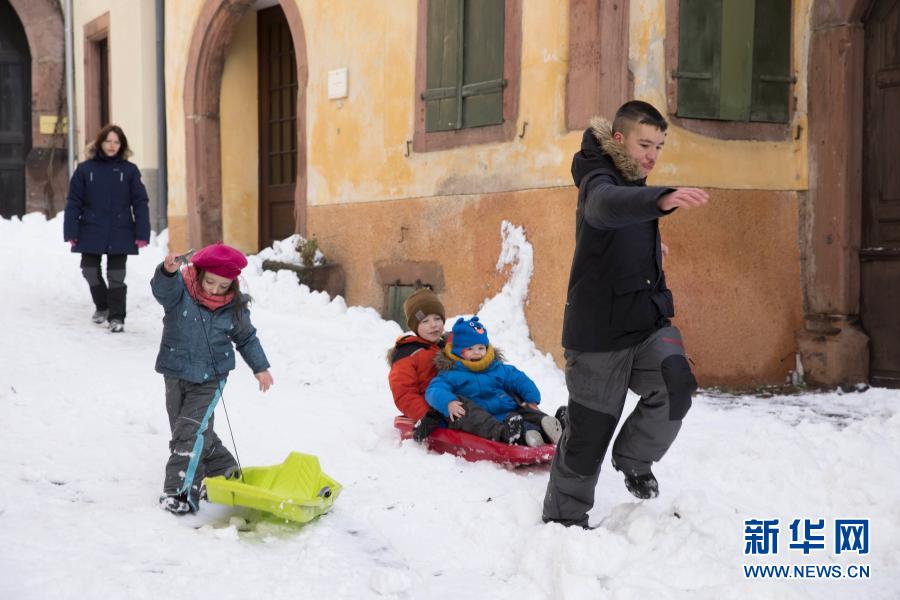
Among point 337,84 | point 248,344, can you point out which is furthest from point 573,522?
point 337,84

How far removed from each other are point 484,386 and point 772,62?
387 centimetres

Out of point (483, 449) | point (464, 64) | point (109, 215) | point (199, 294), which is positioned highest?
point (464, 64)

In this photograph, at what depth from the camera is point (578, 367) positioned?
12.4ft

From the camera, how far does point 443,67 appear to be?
8477 millimetres

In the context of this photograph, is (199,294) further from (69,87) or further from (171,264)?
(69,87)

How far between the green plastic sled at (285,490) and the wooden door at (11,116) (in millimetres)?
13544

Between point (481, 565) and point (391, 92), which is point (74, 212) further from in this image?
point (481, 565)

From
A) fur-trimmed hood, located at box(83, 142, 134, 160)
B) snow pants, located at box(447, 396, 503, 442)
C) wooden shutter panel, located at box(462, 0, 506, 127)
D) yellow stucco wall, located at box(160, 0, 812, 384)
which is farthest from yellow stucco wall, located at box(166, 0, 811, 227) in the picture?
snow pants, located at box(447, 396, 503, 442)

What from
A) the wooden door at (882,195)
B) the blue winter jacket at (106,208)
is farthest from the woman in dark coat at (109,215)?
the wooden door at (882,195)

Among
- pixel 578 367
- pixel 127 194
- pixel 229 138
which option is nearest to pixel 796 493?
pixel 578 367

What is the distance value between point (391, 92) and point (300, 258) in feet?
6.72

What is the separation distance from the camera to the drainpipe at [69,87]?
15.6m

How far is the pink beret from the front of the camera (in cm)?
415

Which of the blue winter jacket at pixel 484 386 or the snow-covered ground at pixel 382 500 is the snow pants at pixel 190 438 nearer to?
the snow-covered ground at pixel 382 500
